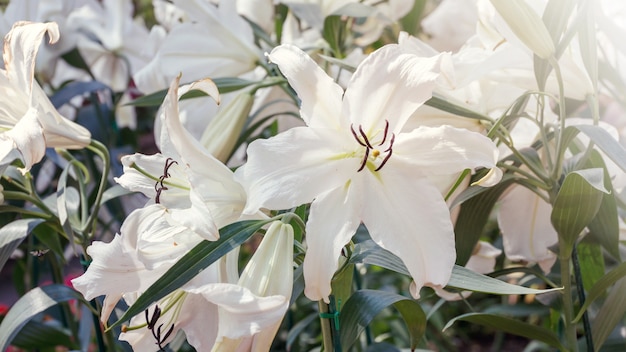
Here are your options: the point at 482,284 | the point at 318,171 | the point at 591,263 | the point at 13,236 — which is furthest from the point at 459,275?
the point at 13,236

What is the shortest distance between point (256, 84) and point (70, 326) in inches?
19.0

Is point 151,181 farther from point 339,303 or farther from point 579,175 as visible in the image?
point 579,175

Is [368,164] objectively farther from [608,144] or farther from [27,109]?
[27,109]

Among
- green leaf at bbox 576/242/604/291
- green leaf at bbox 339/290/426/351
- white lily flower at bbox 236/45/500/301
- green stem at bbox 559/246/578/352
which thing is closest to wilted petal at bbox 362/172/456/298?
white lily flower at bbox 236/45/500/301

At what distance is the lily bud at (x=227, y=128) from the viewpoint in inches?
31.4

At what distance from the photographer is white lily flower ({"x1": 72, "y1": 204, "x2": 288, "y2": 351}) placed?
0.49 metres

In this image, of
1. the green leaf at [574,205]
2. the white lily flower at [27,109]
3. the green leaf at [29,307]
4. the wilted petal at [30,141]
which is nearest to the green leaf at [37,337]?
the green leaf at [29,307]

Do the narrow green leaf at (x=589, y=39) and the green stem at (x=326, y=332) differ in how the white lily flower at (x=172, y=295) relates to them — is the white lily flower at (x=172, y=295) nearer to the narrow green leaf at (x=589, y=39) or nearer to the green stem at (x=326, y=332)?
the green stem at (x=326, y=332)

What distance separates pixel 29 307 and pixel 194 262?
332 mm

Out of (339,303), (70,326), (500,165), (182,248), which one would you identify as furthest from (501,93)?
(70,326)

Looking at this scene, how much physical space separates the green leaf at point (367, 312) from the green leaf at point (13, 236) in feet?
1.03

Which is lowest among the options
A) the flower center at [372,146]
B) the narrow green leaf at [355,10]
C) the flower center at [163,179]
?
the narrow green leaf at [355,10]

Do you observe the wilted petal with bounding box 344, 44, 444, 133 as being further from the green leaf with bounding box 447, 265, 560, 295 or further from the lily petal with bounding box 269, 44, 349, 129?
the green leaf with bounding box 447, 265, 560, 295

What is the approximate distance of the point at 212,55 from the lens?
0.91 m
